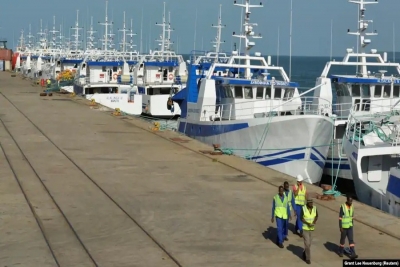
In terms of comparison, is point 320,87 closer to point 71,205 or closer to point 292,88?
point 292,88

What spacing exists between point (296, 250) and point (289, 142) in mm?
11406

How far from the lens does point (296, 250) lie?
14.0m

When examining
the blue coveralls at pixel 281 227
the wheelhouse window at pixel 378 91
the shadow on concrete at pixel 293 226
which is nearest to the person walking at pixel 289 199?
the blue coveralls at pixel 281 227

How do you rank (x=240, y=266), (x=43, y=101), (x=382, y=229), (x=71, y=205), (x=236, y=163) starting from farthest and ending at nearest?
(x=43, y=101)
(x=236, y=163)
(x=71, y=205)
(x=382, y=229)
(x=240, y=266)

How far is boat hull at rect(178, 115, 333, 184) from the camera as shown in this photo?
2466 centimetres

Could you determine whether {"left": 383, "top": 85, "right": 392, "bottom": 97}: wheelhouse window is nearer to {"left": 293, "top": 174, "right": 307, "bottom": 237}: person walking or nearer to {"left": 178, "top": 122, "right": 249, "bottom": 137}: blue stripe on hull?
{"left": 178, "top": 122, "right": 249, "bottom": 137}: blue stripe on hull

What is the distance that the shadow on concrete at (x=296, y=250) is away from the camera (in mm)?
13648

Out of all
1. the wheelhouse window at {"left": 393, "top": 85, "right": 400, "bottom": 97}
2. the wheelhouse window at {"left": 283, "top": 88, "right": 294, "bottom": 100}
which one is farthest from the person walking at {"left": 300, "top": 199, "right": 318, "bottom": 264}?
the wheelhouse window at {"left": 393, "top": 85, "right": 400, "bottom": 97}

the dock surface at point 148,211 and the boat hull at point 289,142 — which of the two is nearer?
the dock surface at point 148,211

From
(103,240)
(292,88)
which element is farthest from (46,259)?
(292,88)

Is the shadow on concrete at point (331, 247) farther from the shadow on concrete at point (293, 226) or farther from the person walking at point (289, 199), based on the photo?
the shadow on concrete at point (293, 226)

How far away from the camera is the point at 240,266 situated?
42.5 ft

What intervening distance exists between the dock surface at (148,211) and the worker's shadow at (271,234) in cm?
7

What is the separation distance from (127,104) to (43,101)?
232 inches
